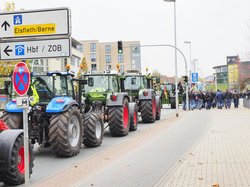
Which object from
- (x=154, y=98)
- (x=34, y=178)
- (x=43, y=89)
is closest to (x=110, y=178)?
(x=34, y=178)

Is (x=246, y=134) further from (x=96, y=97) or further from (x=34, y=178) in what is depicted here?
(x=34, y=178)

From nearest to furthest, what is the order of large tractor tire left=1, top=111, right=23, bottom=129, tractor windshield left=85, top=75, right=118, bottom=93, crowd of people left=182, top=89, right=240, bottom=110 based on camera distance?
large tractor tire left=1, top=111, right=23, bottom=129
tractor windshield left=85, top=75, right=118, bottom=93
crowd of people left=182, top=89, right=240, bottom=110

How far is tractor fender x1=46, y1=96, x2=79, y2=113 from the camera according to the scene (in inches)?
477

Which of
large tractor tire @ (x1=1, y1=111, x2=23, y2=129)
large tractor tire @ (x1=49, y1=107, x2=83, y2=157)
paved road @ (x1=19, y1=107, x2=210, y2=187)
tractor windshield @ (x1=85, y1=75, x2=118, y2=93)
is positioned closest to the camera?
paved road @ (x1=19, y1=107, x2=210, y2=187)

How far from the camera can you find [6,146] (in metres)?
8.53

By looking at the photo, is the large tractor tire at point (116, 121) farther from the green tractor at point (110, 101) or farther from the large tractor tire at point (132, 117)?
the large tractor tire at point (132, 117)

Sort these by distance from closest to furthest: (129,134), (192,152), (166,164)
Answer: (166,164) → (192,152) → (129,134)

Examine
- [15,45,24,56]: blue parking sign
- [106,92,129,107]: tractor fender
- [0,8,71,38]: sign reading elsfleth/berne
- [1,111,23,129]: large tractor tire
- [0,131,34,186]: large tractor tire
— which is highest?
[0,8,71,38]: sign reading elsfleth/berne

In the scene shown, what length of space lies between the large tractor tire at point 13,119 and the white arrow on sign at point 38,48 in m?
4.11

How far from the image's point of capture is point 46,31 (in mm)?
9062

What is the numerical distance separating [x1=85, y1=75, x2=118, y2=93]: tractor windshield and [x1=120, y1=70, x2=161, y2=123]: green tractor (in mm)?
2228

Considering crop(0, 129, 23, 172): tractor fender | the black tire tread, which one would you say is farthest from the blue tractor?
the black tire tread

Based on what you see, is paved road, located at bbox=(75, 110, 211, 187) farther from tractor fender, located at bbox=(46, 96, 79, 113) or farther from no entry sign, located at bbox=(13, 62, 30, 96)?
no entry sign, located at bbox=(13, 62, 30, 96)

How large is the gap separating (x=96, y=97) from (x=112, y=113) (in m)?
1.52
